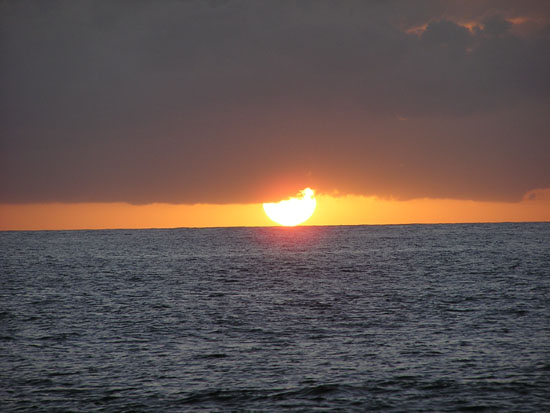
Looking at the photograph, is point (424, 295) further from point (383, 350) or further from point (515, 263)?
point (515, 263)

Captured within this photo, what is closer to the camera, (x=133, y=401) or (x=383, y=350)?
(x=133, y=401)

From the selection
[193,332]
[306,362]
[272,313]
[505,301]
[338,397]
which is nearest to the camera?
[338,397]

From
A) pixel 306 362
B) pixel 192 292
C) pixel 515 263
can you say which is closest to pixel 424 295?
pixel 192 292

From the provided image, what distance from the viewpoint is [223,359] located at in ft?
117

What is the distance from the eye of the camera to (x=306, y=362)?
1355 inches

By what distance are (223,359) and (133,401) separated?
8406 millimetres

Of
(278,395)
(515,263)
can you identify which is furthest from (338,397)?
(515,263)

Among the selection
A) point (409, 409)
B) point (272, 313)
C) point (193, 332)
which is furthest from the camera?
point (272, 313)

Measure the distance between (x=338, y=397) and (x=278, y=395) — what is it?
2.66 m

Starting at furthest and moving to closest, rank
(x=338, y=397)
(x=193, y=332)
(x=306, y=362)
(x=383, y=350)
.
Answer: (x=193, y=332) → (x=383, y=350) → (x=306, y=362) → (x=338, y=397)

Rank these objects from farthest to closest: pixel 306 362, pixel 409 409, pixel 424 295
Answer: pixel 424 295
pixel 306 362
pixel 409 409

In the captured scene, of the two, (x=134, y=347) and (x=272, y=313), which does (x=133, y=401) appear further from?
(x=272, y=313)

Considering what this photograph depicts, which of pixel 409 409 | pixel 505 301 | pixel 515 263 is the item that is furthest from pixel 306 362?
pixel 515 263

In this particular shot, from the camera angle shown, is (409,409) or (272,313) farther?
(272,313)
